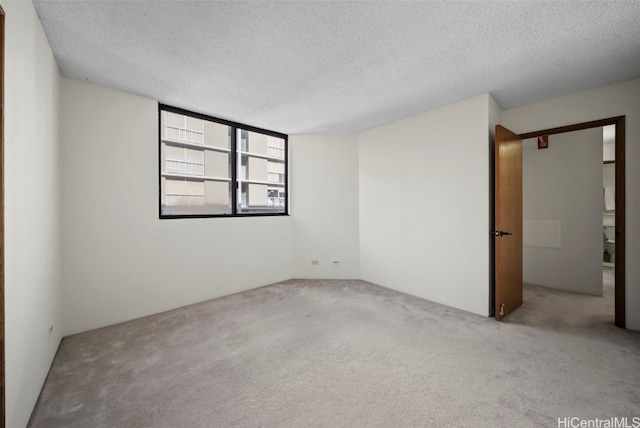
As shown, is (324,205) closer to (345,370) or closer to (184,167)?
(184,167)

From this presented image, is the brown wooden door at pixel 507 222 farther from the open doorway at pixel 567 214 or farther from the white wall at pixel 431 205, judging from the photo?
the open doorway at pixel 567 214

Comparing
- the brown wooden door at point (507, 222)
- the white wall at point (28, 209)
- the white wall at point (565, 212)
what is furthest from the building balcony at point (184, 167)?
the white wall at point (565, 212)

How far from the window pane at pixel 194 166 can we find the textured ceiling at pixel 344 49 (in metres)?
0.53

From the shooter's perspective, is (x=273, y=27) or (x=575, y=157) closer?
(x=273, y=27)

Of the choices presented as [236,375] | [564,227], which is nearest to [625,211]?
[564,227]

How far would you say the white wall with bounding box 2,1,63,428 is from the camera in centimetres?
137

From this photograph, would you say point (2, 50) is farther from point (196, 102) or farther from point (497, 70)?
point (497, 70)

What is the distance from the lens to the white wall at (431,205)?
3148mm

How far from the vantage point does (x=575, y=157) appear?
395cm

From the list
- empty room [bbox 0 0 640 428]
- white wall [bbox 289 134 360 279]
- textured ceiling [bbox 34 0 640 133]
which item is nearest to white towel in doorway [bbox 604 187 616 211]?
empty room [bbox 0 0 640 428]

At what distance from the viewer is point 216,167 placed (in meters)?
4.06

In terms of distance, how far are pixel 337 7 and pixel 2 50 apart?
5.85 feet

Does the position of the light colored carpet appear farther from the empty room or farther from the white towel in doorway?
the white towel in doorway

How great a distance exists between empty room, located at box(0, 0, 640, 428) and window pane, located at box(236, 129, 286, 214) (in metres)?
0.04
